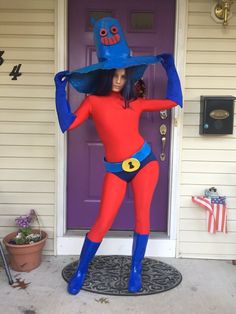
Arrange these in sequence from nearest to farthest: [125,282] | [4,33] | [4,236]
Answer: [125,282] < [4,33] < [4,236]

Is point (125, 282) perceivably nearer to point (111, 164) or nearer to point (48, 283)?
point (48, 283)

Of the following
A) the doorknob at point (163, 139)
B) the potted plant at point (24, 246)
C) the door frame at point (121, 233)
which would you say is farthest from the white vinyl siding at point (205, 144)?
the potted plant at point (24, 246)

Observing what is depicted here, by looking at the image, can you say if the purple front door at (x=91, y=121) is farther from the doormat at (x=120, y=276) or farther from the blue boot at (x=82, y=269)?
the blue boot at (x=82, y=269)

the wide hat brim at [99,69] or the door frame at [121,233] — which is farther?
the door frame at [121,233]

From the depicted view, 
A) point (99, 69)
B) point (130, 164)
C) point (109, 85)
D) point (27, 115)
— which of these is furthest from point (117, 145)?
point (27, 115)

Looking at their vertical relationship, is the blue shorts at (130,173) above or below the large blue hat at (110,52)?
below

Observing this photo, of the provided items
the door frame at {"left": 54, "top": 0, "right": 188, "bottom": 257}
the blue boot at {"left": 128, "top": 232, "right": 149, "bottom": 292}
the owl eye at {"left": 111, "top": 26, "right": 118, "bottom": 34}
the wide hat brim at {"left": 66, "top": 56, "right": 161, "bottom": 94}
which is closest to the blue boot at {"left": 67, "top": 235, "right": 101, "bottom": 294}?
the blue boot at {"left": 128, "top": 232, "right": 149, "bottom": 292}

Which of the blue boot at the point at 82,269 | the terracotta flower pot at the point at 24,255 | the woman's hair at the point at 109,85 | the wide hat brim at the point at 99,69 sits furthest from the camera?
the terracotta flower pot at the point at 24,255

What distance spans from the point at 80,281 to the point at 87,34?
1929 millimetres

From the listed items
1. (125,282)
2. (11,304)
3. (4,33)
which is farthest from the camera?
(4,33)

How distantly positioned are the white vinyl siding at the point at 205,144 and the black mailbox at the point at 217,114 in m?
0.10

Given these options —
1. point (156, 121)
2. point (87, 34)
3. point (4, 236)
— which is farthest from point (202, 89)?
point (4, 236)

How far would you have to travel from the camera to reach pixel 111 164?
271cm

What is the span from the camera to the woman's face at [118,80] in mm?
2609
